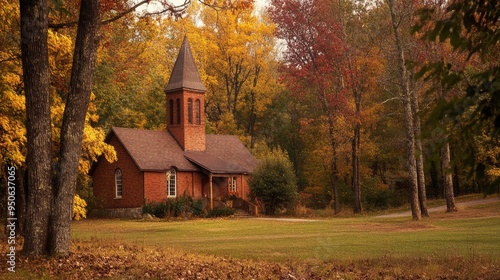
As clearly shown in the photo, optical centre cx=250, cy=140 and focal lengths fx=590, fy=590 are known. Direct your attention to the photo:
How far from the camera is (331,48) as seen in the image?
1547 inches

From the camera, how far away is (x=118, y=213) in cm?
4012

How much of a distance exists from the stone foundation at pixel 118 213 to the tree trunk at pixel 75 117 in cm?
2727

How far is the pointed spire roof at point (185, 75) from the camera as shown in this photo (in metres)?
43.6

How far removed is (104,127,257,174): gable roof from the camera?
39.9m

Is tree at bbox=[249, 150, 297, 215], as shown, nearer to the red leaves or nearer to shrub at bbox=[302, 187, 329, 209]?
the red leaves

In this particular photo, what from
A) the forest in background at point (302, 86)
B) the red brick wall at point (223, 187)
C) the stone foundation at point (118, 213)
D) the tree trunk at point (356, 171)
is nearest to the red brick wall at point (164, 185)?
the red brick wall at point (223, 187)

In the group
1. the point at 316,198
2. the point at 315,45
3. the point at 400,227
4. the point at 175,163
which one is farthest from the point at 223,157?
the point at 400,227

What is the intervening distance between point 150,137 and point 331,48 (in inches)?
557

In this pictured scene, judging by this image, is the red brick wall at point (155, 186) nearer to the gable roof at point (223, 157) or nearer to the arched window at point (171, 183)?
the arched window at point (171, 183)

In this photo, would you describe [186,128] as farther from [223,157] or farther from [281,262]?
[281,262]

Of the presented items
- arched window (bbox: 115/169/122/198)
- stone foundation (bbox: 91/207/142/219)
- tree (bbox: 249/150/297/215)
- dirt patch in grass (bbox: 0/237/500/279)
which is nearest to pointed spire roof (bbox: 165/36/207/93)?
arched window (bbox: 115/169/122/198)

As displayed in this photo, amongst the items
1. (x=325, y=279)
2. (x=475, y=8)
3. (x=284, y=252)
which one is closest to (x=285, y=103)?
(x=284, y=252)

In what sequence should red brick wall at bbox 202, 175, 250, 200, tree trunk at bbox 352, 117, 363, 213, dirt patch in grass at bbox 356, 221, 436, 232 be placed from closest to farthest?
dirt patch in grass at bbox 356, 221, 436, 232 < tree trunk at bbox 352, 117, 363, 213 < red brick wall at bbox 202, 175, 250, 200

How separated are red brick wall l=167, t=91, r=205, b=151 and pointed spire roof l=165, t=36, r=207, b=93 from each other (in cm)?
47
